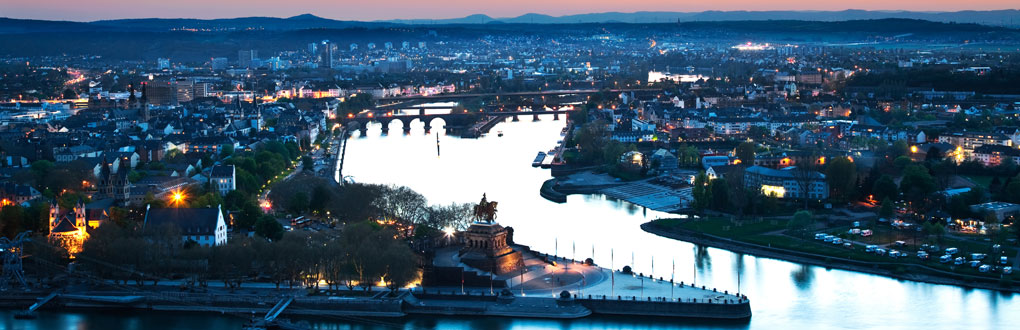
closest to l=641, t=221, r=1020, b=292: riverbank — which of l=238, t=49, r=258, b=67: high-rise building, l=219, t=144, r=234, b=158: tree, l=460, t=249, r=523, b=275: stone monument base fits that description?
l=460, t=249, r=523, b=275: stone monument base

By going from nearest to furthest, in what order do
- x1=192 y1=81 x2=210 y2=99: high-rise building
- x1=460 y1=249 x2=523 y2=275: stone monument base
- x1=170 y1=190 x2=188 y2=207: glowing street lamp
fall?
x1=460 y1=249 x2=523 y2=275: stone monument base < x1=170 y1=190 x2=188 y2=207: glowing street lamp < x1=192 y1=81 x2=210 y2=99: high-rise building

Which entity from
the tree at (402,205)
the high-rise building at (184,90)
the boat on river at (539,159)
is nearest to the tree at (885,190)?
the tree at (402,205)

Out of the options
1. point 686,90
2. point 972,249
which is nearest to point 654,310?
point 972,249

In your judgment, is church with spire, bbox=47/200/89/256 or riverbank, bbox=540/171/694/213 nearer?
church with spire, bbox=47/200/89/256

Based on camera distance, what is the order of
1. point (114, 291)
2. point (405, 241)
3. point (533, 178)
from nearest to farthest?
point (114, 291) < point (405, 241) < point (533, 178)

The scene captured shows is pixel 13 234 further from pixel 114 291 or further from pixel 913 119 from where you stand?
pixel 913 119

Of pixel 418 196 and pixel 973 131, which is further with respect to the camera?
pixel 973 131

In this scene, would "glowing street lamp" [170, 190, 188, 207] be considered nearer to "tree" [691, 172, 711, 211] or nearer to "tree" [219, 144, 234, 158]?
"tree" [691, 172, 711, 211]

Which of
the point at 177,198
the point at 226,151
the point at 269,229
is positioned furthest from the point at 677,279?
the point at 226,151
